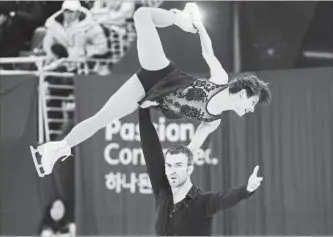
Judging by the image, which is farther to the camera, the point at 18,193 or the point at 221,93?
the point at 18,193

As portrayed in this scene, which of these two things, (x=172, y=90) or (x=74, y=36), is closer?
(x=172, y=90)

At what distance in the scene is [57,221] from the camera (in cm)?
586

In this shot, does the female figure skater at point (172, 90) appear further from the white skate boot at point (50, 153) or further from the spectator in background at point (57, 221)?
the spectator in background at point (57, 221)

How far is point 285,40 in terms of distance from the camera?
6281mm

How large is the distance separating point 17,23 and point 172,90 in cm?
274

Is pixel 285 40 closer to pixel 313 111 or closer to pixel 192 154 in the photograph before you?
pixel 313 111

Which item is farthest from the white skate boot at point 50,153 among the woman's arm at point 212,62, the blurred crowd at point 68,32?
the blurred crowd at point 68,32

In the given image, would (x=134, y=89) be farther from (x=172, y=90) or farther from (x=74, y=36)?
(x=74, y=36)

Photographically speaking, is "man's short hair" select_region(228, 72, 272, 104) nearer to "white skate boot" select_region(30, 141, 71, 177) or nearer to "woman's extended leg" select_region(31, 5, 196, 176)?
"woman's extended leg" select_region(31, 5, 196, 176)

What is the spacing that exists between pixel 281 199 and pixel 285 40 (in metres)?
1.40

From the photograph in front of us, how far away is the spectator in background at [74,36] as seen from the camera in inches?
187

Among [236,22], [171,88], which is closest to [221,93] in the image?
[171,88]

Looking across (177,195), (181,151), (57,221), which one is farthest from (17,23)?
(177,195)

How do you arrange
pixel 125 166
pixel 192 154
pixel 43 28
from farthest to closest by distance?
pixel 125 166
pixel 43 28
pixel 192 154
